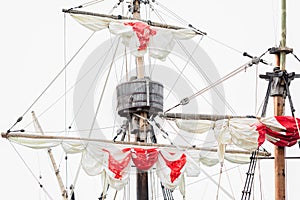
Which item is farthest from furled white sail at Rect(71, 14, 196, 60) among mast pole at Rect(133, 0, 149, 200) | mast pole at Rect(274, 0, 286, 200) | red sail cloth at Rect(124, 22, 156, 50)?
mast pole at Rect(274, 0, 286, 200)

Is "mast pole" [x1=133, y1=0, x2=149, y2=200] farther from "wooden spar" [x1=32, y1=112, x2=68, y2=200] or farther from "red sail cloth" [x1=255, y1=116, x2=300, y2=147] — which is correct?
"red sail cloth" [x1=255, y1=116, x2=300, y2=147]

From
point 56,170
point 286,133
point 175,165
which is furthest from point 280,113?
point 56,170

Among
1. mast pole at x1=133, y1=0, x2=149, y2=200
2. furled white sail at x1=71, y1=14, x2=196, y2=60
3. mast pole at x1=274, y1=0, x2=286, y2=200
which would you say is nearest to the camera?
mast pole at x1=274, y1=0, x2=286, y2=200

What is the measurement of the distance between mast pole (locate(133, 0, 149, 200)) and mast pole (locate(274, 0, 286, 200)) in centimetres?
592

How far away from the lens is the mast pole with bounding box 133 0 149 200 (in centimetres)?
3891

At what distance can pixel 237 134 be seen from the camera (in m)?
35.3

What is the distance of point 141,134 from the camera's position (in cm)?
4016

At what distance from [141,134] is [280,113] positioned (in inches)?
264

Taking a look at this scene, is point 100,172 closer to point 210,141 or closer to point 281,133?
point 210,141

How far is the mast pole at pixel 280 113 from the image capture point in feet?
108

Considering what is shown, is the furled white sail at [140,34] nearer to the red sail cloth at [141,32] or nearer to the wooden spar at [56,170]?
the red sail cloth at [141,32]

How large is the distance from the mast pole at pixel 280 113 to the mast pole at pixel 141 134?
592 centimetres

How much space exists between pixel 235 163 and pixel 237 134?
5700 mm

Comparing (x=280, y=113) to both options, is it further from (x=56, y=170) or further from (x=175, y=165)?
(x=56, y=170)
